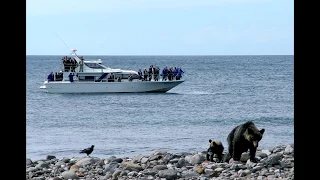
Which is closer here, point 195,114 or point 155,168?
point 155,168

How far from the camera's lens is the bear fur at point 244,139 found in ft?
26.6

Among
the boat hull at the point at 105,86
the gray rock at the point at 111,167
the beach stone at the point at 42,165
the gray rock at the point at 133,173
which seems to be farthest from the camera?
the boat hull at the point at 105,86

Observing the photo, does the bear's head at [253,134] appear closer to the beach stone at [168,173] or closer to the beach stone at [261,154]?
the beach stone at [168,173]

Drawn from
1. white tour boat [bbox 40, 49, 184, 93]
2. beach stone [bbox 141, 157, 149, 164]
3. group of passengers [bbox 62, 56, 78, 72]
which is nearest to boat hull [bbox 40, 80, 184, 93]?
white tour boat [bbox 40, 49, 184, 93]

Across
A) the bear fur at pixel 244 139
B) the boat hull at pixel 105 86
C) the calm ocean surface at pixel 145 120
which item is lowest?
the calm ocean surface at pixel 145 120

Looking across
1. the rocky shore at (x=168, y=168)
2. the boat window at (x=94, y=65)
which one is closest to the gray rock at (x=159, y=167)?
the rocky shore at (x=168, y=168)

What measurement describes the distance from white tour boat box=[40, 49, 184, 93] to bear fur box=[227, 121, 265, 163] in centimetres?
2440

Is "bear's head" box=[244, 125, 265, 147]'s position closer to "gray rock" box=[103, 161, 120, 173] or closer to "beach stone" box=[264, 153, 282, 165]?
"beach stone" box=[264, 153, 282, 165]

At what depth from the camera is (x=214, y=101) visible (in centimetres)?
3566

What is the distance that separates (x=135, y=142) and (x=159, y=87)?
1697 centimetres

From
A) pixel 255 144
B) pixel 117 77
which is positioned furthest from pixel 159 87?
pixel 255 144

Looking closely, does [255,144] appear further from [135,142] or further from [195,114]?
[195,114]

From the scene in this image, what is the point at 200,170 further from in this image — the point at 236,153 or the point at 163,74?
the point at 163,74

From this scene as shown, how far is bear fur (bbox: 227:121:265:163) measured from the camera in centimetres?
812
